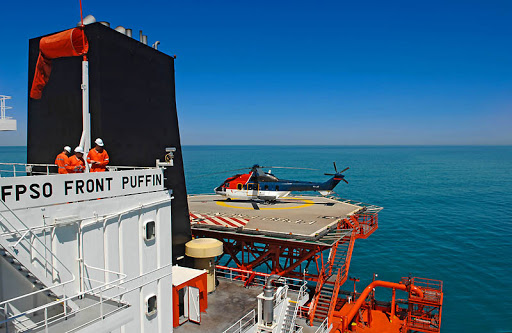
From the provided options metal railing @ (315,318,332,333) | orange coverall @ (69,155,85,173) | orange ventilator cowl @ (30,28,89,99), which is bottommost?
metal railing @ (315,318,332,333)

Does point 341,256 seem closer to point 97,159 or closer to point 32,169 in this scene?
point 97,159

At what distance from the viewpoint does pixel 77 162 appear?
1200 centimetres

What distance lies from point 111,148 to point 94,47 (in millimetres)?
3992

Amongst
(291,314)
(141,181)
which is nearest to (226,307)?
(291,314)

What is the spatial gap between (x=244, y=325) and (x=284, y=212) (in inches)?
698

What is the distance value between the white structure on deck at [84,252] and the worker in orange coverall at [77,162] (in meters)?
1.56

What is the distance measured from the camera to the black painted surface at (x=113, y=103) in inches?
571

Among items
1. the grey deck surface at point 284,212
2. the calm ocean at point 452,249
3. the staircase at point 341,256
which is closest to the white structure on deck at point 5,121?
the grey deck surface at point 284,212

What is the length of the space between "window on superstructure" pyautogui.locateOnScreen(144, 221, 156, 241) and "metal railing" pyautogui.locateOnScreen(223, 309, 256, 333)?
4.77 m

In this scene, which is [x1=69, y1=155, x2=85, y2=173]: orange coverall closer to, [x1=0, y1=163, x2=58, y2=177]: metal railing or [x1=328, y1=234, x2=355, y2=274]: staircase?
[x1=0, y1=163, x2=58, y2=177]: metal railing

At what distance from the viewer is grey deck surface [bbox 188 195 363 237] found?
2518 cm

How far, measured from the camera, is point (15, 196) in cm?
870

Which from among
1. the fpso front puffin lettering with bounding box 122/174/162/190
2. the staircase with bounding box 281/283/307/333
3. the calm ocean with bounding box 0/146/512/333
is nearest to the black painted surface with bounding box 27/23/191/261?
the fpso front puffin lettering with bounding box 122/174/162/190

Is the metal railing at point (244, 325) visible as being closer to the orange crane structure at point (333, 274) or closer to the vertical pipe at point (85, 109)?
the orange crane structure at point (333, 274)
